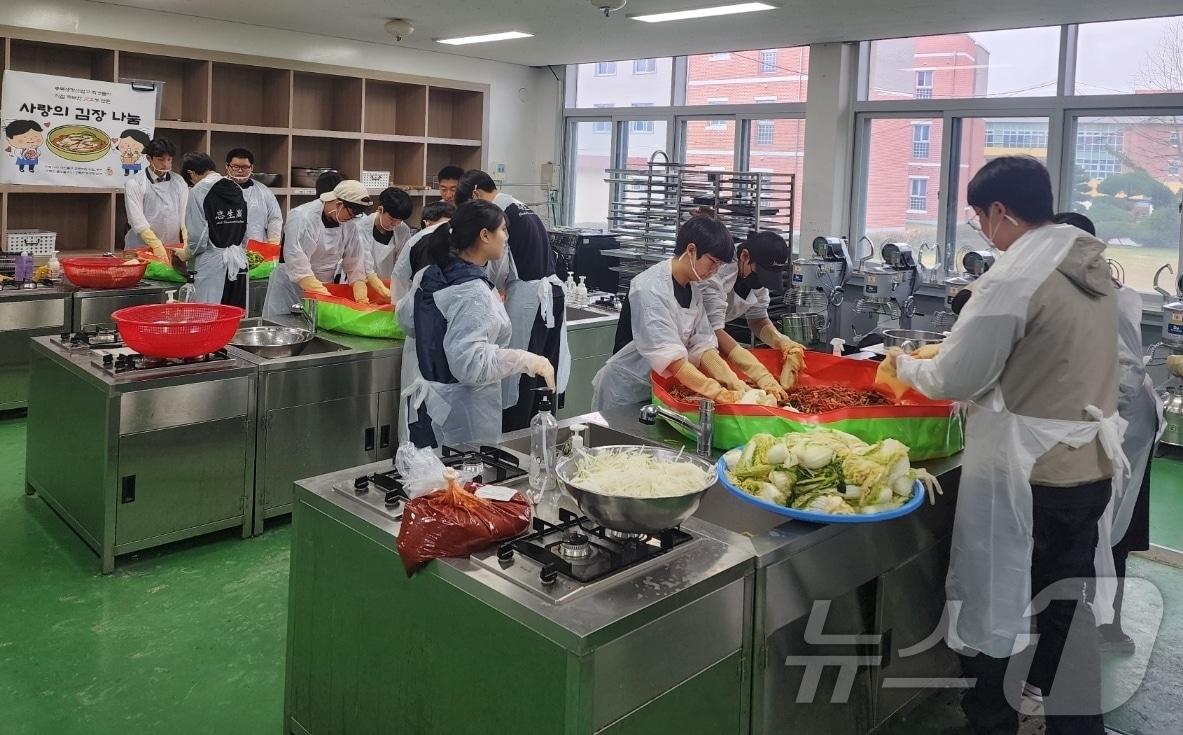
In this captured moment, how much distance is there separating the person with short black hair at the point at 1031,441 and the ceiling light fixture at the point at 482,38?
16.9 ft

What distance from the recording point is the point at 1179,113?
5379 millimetres

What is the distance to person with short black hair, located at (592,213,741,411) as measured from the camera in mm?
2799

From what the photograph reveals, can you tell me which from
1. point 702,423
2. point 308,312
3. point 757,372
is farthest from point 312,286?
point 702,423

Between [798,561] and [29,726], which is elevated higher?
[798,561]

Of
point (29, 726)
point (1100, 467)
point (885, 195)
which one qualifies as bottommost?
point (29, 726)

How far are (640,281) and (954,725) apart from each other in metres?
1.58

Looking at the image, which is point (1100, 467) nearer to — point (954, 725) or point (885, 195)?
point (954, 725)

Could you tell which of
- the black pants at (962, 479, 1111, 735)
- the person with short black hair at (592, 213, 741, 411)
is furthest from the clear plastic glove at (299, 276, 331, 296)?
the black pants at (962, 479, 1111, 735)

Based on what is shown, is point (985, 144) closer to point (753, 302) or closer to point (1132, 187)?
point (1132, 187)

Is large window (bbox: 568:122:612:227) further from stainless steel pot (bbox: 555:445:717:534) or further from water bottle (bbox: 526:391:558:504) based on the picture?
stainless steel pot (bbox: 555:445:717:534)

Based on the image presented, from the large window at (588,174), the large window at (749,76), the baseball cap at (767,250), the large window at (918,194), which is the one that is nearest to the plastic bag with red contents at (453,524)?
the baseball cap at (767,250)

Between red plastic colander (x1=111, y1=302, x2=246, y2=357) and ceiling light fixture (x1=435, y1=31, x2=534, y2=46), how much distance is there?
3973mm

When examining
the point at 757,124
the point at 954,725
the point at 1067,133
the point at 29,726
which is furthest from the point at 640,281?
the point at 757,124

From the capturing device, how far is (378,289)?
477 centimetres
